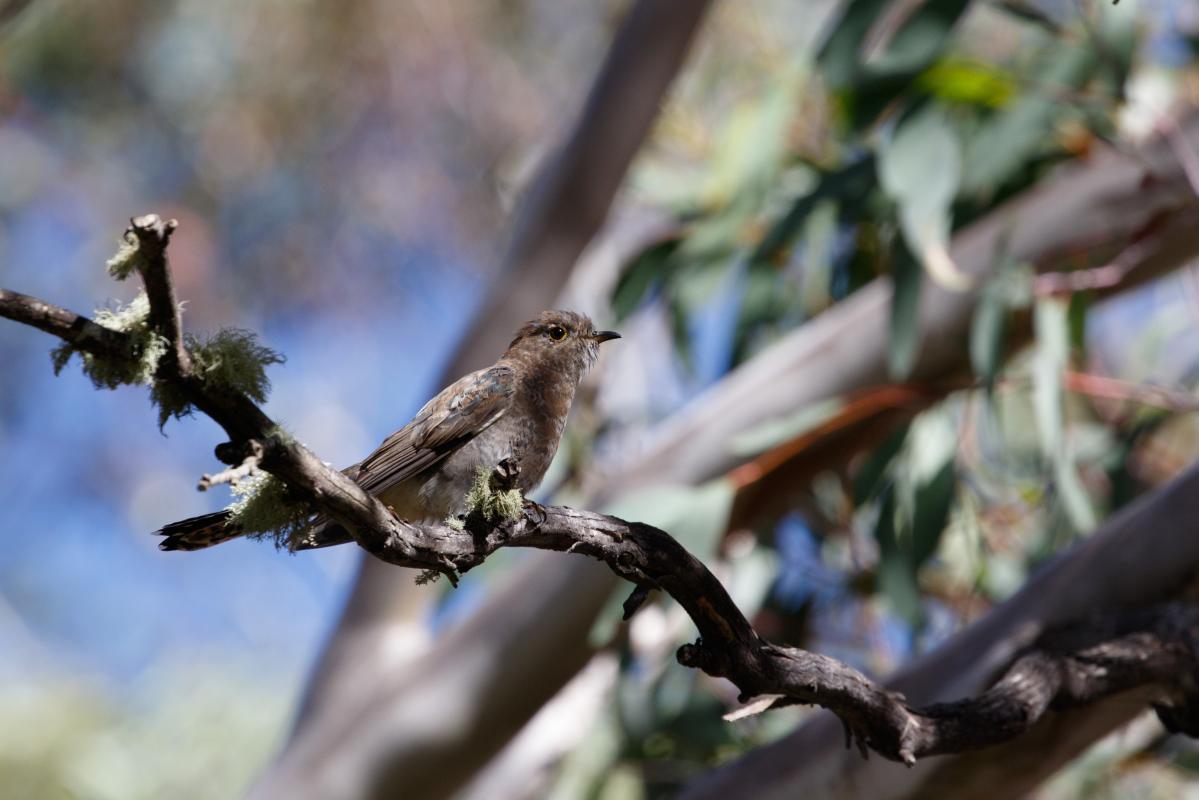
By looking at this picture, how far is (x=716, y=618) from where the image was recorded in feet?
6.07

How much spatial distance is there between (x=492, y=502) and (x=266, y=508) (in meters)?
0.31

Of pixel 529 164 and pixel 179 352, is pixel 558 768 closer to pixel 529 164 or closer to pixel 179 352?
pixel 529 164

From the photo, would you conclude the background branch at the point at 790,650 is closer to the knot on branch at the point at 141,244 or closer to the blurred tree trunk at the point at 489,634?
the knot on branch at the point at 141,244

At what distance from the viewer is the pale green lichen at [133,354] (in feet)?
4.09

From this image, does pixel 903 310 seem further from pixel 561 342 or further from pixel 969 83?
pixel 561 342

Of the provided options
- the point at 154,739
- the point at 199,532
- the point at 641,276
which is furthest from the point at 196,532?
the point at 154,739

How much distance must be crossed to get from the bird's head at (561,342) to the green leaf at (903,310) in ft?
4.25

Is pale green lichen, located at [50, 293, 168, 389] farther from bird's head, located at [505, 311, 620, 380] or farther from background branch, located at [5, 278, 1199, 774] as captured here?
bird's head, located at [505, 311, 620, 380]

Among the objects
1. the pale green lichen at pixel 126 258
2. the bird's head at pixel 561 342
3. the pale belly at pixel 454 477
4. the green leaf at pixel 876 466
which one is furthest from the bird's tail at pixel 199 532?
the green leaf at pixel 876 466

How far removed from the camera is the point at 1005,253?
13.2ft

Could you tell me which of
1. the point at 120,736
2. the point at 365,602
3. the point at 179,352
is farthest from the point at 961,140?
the point at 120,736

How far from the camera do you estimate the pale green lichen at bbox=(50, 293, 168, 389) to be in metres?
1.25

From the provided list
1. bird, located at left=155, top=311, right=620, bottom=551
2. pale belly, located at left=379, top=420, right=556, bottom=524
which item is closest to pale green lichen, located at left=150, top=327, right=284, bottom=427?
bird, located at left=155, top=311, right=620, bottom=551

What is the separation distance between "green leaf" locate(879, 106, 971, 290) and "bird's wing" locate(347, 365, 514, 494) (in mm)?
1521
